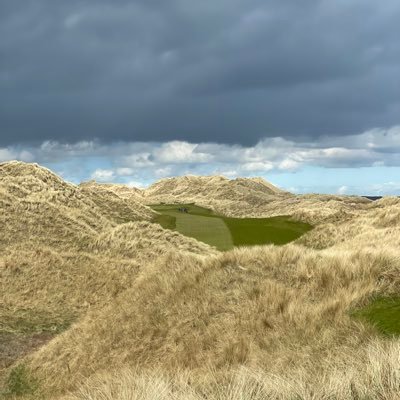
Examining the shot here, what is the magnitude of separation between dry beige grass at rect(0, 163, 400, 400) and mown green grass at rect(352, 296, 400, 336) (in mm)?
288

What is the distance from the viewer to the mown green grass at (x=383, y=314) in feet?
30.9

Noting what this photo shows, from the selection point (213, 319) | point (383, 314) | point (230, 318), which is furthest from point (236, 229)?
point (383, 314)

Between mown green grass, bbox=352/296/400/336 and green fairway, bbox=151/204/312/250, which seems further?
green fairway, bbox=151/204/312/250

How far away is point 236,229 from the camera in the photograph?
149 ft

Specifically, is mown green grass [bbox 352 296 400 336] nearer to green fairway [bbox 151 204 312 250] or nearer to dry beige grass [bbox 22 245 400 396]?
dry beige grass [bbox 22 245 400 396]

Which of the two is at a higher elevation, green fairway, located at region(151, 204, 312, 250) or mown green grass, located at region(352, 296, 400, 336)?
mown green grass, located at region(352, 296, 400, 336)

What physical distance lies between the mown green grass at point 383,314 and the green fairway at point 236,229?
26.7 meters

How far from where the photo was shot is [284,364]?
8578mm

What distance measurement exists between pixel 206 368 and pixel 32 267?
21829 millimetres

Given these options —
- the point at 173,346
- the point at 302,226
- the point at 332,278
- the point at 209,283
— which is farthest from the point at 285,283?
the point at 302,226

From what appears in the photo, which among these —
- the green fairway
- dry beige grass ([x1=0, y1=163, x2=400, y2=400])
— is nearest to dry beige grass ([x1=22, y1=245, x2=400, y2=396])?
dry beige grass ([x1=0, y1=163, x2=400, y2=400])

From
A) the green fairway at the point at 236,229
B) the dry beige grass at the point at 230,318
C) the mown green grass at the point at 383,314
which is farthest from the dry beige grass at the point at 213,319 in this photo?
the green fairway at the point at 236,229

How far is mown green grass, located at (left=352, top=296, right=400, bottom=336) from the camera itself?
9.43m

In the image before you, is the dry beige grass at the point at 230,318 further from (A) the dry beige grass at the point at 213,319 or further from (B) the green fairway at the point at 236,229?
(B) the green fairway at the point at 236,229
